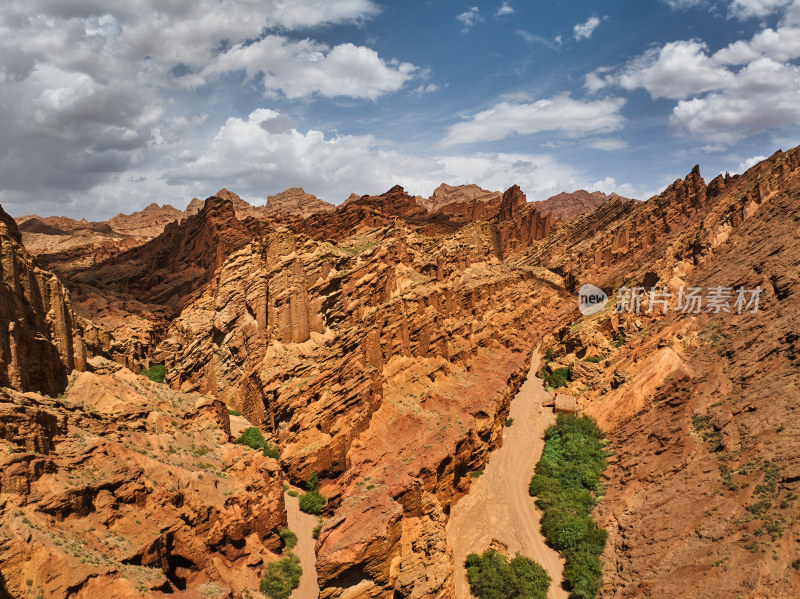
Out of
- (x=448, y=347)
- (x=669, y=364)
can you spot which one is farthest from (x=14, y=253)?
(x=669, y=364)

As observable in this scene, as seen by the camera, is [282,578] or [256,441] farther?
[256,441]

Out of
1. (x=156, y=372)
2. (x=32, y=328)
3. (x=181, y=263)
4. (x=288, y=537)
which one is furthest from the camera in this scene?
(x=181, y=263)

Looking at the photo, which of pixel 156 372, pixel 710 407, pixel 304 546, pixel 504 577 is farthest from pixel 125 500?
pixel 710 407

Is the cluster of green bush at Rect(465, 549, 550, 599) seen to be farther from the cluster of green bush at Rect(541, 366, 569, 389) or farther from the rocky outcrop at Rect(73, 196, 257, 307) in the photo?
the rocky outcrop at Rect(73, 196, 257, 307)

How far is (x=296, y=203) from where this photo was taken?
188625mm

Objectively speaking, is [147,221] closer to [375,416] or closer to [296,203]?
[296,203]

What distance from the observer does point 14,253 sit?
2491cm

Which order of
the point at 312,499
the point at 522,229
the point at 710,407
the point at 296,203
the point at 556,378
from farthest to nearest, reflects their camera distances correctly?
1. the point at 296,203
2. the point at 522,229
3. the point at 556,378
4. the point at 710,407
5. the point at 312,499

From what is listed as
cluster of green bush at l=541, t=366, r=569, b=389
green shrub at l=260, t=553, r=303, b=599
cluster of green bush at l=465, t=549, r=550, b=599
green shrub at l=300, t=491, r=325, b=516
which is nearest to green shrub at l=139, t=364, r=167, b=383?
green shrub at l=300, t=491, r=325, b=516

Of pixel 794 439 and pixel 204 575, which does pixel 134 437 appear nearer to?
pixel 204 575

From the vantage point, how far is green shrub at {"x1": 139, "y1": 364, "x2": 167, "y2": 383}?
48263mm

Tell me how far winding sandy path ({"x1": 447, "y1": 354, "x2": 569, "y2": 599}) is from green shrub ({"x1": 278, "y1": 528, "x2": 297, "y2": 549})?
9588 mm

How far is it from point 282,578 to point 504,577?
12.3m

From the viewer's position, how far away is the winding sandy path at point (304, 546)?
23.7 m
